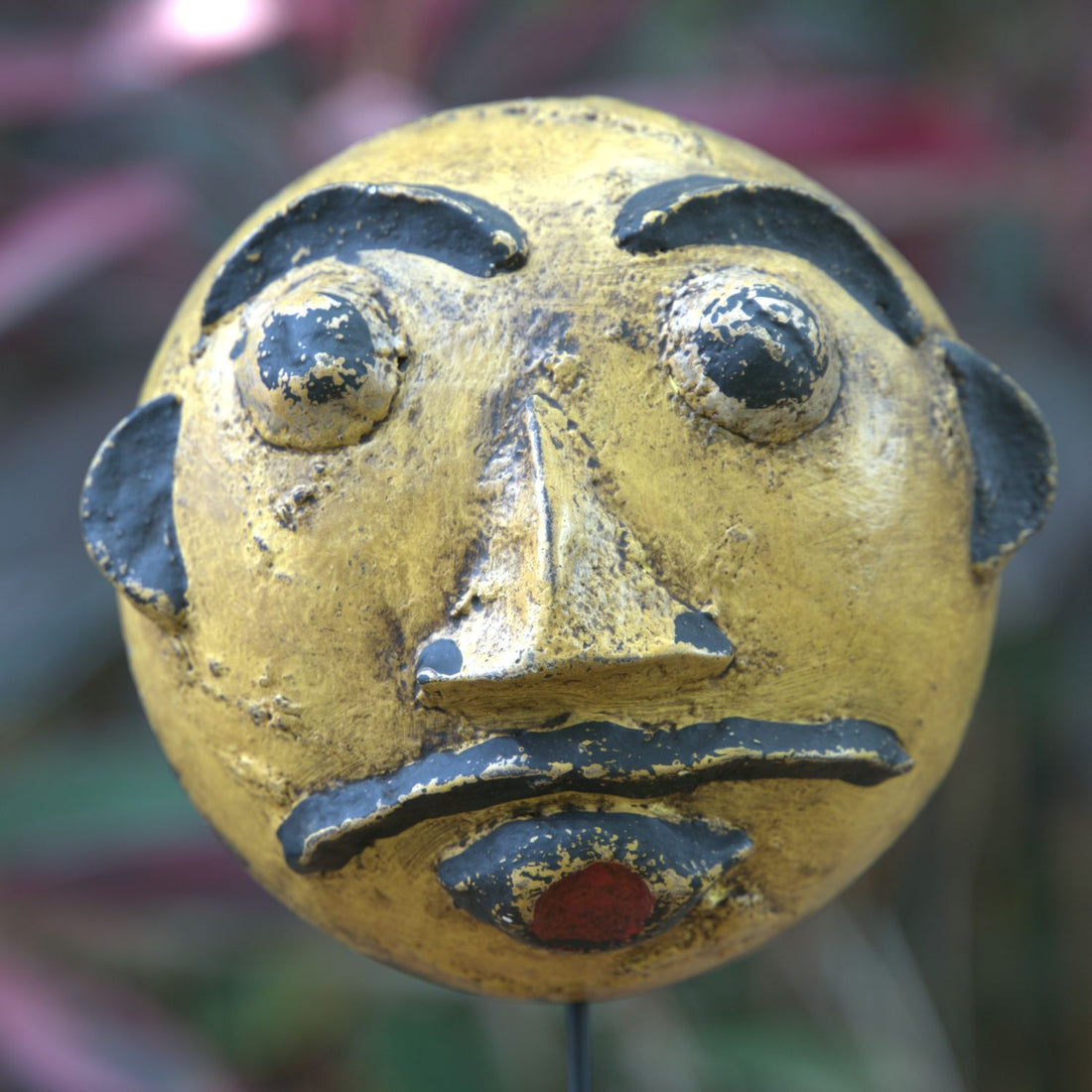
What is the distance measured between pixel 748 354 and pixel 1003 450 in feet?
0.72

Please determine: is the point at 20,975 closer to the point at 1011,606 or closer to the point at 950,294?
the point at 1011,606

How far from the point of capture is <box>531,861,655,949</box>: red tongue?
68 cm

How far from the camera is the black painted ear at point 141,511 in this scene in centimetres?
73

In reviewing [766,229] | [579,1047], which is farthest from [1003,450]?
[579,1047]

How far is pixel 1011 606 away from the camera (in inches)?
59.8

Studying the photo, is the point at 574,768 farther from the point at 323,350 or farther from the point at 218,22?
the point at 218,22

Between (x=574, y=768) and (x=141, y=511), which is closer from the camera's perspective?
(x=574, y=768)

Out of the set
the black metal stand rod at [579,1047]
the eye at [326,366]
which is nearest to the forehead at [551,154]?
the eye at [326,366]

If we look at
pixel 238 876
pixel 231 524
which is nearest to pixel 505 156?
pixel 231 524

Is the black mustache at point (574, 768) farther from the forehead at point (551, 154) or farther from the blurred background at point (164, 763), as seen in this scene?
the blurred background at point (164, 763)

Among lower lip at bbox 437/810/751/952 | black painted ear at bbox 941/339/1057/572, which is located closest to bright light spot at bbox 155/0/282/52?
black painted ear at bbox 941/339/1057/572

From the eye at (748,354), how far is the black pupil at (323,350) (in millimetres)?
143

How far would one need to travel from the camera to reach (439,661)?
2.13ft

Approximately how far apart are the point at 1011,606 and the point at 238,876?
0.89 meters
